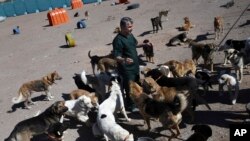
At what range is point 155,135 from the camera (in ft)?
29.6

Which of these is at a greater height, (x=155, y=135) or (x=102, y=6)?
(x=102, y=6)

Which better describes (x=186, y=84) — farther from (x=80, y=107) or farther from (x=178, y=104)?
(x=80, y=107)

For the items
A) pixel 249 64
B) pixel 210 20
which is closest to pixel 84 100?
pixel 249 64

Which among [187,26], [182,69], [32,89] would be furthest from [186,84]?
[187,26]

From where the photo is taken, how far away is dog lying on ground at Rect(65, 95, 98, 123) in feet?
32.4

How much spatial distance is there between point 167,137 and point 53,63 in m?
10.7

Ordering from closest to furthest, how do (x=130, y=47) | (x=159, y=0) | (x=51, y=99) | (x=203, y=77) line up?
(x=130, y=47)
(x=203, y=77)
(x=51, y=99)
(x=159, y=0)

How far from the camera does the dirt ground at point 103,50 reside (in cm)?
958

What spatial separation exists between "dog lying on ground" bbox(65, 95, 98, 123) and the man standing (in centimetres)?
116

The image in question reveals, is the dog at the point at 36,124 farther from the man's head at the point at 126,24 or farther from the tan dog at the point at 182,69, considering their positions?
the tan dog at the point at 182,69

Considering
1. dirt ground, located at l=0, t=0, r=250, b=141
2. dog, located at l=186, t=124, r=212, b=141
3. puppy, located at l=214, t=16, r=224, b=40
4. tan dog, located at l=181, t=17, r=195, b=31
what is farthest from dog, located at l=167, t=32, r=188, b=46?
dog, located at l=186, t=124, r=212, b=141

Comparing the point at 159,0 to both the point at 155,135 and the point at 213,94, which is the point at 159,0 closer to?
the point at 213,94

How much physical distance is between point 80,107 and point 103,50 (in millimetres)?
8377

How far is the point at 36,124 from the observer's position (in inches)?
368
